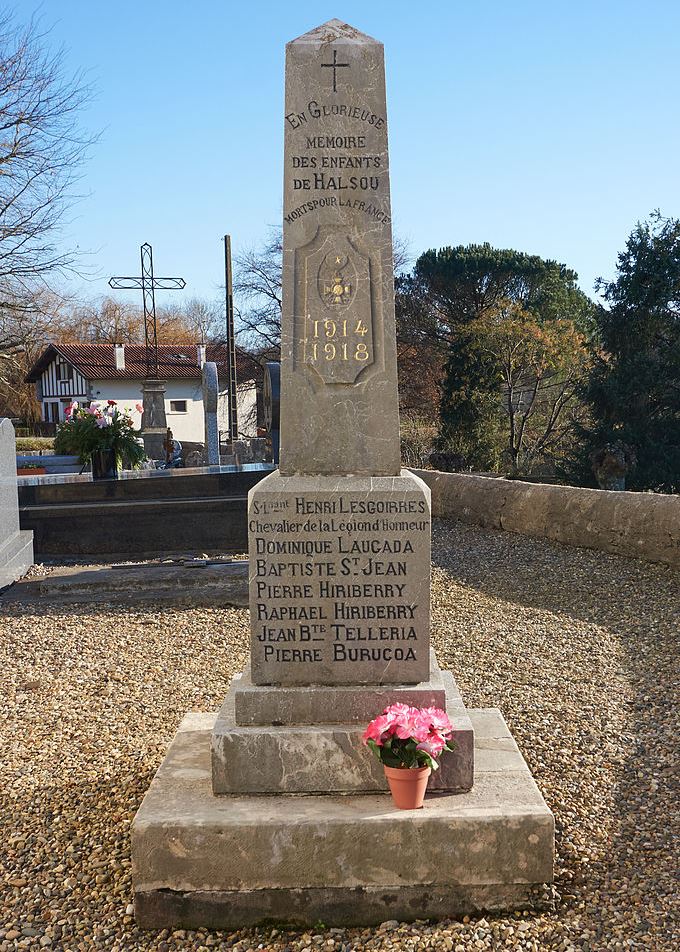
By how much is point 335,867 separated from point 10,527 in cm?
671

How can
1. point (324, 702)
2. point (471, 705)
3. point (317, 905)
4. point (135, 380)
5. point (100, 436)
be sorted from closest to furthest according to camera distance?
point (317, 905) → point (324, 702) → point (471, 705) → point (100, 436) → point (135, 380)

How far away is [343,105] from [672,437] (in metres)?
15.4

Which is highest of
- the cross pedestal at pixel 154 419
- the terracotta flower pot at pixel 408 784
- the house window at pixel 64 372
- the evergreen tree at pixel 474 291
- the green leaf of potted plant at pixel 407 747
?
the evergreen tree at pixel 474 291

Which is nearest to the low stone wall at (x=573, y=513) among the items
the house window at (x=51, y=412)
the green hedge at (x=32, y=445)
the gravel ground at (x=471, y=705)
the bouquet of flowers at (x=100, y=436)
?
the gravel ground at (x=471, y=705)

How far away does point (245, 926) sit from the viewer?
9.41ft

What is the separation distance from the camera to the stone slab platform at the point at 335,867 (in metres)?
2.88

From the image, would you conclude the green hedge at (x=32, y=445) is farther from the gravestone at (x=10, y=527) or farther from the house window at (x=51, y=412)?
the gravestone at (x=10, y=527)

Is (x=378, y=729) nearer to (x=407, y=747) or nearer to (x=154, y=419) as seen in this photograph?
(x=407, y=747)

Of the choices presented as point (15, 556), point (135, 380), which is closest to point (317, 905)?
point (15, 556)

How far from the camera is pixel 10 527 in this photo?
8688 mm

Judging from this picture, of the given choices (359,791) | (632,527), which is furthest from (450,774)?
(632,527)

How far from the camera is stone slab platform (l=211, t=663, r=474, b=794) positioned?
10.4 ft

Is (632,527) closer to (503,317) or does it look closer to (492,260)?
(503,317)

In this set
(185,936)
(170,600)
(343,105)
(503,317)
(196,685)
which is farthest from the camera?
(503,317)
